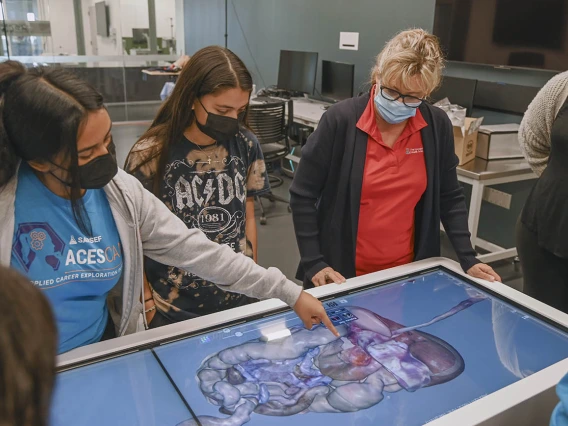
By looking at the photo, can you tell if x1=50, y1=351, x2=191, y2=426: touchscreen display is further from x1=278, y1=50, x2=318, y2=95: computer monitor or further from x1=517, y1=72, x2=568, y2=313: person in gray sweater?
x1=278, y1=50, x2=318, y2=95: computer monitor

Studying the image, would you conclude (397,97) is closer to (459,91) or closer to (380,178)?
(380,178)

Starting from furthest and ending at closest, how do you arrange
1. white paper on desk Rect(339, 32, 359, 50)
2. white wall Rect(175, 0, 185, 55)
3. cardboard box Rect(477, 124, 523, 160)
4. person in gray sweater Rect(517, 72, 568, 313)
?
white wall Rect(175, 0, 185, 55) → white paper on desk Rect(339, 32, 359, 50) → cardboard box Rect(477, 124, 523, 160) → person in gray sweater Rect(517, 72, 568, 313)

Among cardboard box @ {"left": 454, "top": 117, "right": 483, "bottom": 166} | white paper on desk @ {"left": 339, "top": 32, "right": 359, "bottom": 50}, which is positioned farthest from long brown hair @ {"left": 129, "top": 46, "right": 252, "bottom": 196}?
white paper on desk @ {"left": 339, "top": 32, "right": 359, "bottom": 50}

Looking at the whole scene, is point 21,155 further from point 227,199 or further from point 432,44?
point 432,44

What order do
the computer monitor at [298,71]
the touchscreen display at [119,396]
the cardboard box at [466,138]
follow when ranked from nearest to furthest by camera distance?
the touchscreen display at [119,396]
the cardboard box at [466,138]
the computer monitor at [298,71]

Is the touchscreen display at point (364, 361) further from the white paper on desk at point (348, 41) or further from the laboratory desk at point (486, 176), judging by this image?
the white paper on desk at point (348, 41)

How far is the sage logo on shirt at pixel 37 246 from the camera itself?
1.01 meters

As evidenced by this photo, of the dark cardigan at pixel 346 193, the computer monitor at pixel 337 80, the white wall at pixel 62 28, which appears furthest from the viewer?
the white wall at pixel 62 28

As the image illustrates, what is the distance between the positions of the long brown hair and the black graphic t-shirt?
22 mm

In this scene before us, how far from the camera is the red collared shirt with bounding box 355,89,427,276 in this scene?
5.09 ft

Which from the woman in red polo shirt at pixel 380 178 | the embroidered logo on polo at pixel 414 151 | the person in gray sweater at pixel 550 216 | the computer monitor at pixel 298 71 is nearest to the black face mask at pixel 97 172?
the woman in red polo shirt at pixel 380 178

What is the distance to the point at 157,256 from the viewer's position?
121 cm

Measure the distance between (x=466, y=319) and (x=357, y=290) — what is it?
11.2 inches

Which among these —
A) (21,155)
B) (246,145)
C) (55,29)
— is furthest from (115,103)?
(21,155)
